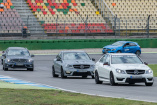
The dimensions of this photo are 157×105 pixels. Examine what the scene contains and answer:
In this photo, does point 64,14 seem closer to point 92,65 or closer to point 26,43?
point 26,43

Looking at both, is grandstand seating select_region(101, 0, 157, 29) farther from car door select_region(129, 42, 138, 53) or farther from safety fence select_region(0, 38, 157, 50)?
car door select_region(129, 42, 138, 53)

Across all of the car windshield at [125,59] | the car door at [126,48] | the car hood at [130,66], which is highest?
the car windshield at [125,59]

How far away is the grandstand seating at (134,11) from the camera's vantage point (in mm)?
52656

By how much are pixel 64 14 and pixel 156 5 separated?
12.9m

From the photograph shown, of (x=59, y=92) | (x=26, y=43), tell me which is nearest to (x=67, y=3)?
(x=26, y=43)

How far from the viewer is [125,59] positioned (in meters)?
19.5

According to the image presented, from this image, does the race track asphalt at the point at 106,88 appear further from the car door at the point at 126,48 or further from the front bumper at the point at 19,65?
the car door at the point at 126,48

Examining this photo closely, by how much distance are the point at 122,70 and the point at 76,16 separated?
34.6m

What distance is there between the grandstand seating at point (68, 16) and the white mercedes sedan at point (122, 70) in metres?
27.5

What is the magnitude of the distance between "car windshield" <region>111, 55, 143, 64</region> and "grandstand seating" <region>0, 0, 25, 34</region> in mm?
28546

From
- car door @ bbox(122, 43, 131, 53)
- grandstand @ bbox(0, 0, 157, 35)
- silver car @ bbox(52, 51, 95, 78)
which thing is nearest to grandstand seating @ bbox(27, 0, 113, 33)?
grandstand @ bbox(0, 0, 157, 35)

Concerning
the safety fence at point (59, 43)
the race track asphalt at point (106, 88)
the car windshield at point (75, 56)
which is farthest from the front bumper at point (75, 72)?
the safety fence at point (59, 43)

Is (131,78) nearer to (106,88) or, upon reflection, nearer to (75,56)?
(106,88)

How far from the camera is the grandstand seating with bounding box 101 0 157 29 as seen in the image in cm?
5266
